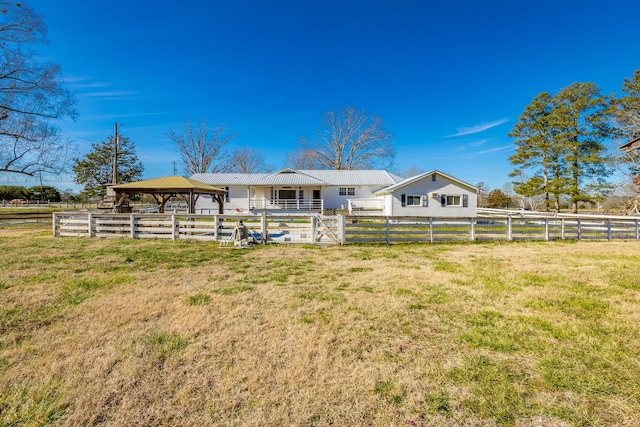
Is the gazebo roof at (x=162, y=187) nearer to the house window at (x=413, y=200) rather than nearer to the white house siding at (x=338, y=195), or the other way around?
the house window at (x=413, y=200)

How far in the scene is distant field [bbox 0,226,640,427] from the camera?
2139 mm

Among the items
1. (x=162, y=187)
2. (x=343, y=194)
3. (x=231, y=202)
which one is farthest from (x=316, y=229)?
(x=231, y=202)

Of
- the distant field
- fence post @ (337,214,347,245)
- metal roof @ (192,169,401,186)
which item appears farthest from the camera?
metal roof @ (192,169,401,186)

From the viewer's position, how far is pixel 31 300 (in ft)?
14.3

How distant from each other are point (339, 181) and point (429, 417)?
93.0 feet

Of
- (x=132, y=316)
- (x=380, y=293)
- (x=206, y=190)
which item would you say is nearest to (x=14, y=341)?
(x=132, y=316)

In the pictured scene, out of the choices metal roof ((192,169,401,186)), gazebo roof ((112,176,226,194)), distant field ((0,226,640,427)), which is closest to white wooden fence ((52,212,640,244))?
gazebo roof ((112,176,226,194))

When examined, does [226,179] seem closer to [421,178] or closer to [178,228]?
[421,178]

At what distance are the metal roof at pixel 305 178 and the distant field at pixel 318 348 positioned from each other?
69.9 ft

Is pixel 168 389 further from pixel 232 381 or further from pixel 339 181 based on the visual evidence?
pixel 339 181

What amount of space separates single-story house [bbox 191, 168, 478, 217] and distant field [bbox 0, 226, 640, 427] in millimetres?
16345

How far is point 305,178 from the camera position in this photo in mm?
27844

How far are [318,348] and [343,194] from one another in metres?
26.8

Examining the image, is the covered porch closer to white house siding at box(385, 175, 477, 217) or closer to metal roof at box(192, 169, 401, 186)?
metal roof at box(192, 169, 401, 186)
